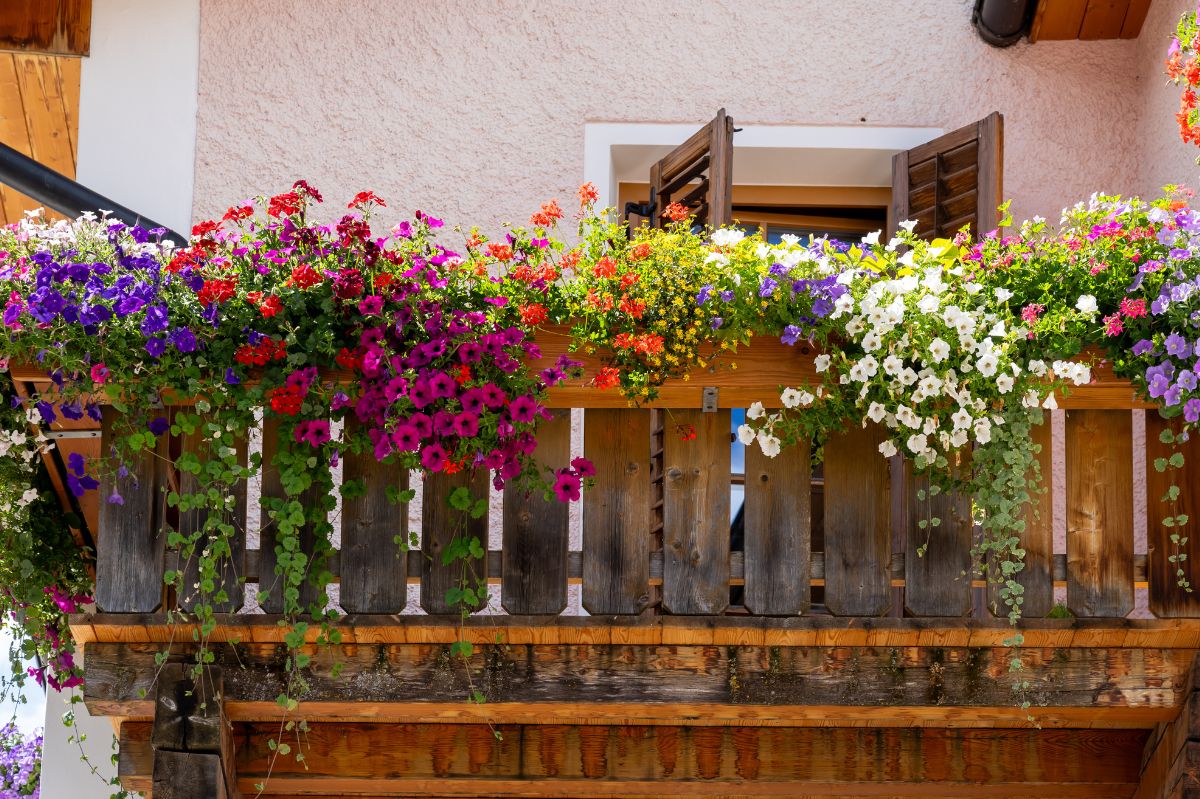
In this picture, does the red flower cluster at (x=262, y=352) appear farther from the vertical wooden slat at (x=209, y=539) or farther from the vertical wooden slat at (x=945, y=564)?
the vertical wooden slat at (x=945, y=564)

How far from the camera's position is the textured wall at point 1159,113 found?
5855 millimetres

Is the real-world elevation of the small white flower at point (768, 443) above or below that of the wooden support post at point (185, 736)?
above

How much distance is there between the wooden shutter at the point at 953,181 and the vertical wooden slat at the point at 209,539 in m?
3.07

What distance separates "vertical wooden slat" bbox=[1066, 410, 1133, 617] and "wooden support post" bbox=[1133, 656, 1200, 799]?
0.32 m

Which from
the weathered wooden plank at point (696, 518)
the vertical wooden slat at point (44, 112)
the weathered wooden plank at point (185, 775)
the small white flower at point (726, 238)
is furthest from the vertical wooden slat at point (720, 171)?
the vertical wooden slat at point (44, 112)

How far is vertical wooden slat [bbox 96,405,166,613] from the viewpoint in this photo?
3943 mm

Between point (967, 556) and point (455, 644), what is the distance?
4.49ft

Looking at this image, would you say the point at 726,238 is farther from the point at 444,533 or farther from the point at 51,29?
the point at 51,29

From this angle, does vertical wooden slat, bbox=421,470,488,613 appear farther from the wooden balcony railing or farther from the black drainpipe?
the black drainpipe

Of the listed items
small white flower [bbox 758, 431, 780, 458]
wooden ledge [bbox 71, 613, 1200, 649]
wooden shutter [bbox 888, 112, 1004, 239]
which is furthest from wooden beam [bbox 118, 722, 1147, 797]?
wooden shutter [bbox 888, 112, 1004, 239]

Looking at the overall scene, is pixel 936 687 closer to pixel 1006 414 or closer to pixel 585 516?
pixel 1006 414

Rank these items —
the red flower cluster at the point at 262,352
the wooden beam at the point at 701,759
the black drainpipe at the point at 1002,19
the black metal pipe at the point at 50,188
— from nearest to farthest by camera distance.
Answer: the red flower cluster at the point at 262,352
the wooden beam at the point at 701,759
the black metal pipe at the point at 50,188
the black drainpipe at the point at 1002,19

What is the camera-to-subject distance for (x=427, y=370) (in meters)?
3.74

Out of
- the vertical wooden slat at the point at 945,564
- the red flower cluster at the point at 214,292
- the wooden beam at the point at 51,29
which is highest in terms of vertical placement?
the wooden beam at the point at 51,29
